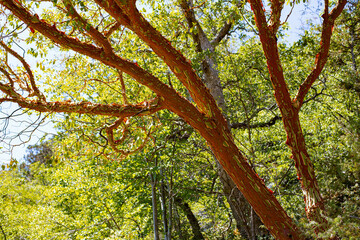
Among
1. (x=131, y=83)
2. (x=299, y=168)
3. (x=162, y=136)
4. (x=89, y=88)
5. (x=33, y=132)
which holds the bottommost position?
(x=299, y=168)

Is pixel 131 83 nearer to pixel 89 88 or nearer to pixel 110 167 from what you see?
pixel 89 88

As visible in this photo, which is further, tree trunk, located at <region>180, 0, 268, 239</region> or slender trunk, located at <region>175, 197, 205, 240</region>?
slender trunk, located at <region>175, 197, 205, 240</region>

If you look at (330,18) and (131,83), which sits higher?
(131,83)

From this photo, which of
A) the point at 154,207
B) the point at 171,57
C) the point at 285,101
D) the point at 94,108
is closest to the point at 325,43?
the point at 285,101

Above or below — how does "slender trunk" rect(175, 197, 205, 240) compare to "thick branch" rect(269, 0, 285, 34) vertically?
below

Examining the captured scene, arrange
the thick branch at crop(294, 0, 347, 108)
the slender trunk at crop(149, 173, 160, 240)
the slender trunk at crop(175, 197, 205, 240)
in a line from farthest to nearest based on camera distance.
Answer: the slender trunk at crop(175, 197, 205, 240) → the slender trunk at crop(149, 173, 160, 240) → the thick branch at crop(294, 0, 347, 108)

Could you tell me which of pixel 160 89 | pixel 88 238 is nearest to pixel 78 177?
pixel 88 238

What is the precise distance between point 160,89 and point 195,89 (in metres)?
0.34

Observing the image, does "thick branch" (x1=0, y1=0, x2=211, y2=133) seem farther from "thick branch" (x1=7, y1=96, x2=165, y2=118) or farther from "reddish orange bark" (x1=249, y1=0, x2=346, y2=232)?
"reddish orange bark" (x1=249, y1=0, x2=346, y2=232)

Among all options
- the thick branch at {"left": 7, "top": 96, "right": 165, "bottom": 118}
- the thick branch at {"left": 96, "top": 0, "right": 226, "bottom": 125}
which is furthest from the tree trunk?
the thick branch at {"left": 7, "top": 96, "right": 165, "bottom": 118}

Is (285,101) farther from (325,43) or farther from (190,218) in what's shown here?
(190,218)

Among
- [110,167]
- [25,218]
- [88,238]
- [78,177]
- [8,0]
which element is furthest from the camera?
[25,218]

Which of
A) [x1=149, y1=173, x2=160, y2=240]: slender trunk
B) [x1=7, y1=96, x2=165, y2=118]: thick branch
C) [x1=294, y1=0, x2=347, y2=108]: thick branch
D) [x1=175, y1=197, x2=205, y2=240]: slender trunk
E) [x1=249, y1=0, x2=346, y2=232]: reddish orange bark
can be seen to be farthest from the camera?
[x1=175, y1=197, x2=205, y2=240]: slender trunk

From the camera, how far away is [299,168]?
3.12 metres
